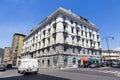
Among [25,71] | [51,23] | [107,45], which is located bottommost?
[25,71]

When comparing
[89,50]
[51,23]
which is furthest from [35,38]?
[89,50]

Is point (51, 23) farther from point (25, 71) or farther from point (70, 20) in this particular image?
point (25, 71)

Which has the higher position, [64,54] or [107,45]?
[107,45]

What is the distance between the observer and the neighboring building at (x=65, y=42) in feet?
125

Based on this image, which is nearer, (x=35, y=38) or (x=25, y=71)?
(x=25, y=71)

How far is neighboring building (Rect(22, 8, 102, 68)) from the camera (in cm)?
3799

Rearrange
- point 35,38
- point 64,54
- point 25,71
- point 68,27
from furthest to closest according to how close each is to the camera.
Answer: point 35,38 → point 68,27 → point 64,54 → point 25,71

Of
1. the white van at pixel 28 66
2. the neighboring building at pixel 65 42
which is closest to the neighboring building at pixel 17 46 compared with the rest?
the neighboring building at pixel 65 42

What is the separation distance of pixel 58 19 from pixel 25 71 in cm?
2351

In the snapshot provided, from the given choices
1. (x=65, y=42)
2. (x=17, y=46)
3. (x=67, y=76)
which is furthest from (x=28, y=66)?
(x=17, y=46)

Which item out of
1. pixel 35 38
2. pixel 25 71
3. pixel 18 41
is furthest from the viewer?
pixel 18 41

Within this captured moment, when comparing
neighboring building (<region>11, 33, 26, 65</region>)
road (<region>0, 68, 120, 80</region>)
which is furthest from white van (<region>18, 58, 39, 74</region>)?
neighboring building (<region>11, 33, 26, 65</region>)

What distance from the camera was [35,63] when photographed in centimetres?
2078

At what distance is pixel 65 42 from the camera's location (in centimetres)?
3853
